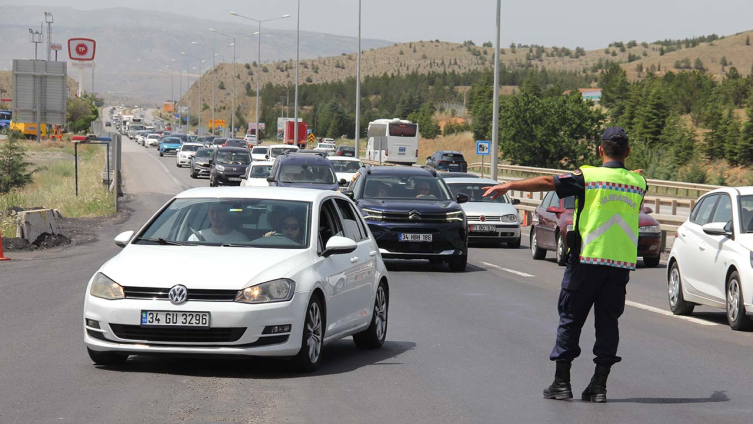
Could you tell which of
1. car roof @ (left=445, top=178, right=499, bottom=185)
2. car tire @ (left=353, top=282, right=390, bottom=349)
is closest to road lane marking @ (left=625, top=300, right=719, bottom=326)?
car tire @ (left=353, top=282, right=390, bottom=349)

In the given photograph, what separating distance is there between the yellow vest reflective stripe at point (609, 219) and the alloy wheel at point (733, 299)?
508 cm

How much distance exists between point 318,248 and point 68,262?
1150 cm

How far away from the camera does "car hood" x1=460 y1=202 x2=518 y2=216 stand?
83.2ft

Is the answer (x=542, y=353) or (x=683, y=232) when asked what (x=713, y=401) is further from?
(x=683, y=232)

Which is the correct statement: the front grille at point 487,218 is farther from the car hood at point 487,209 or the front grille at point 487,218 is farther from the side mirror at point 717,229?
the side mirror at point 717,229

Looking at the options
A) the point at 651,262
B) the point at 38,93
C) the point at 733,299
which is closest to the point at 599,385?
the point at 733,299

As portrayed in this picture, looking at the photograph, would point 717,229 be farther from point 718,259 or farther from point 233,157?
point 233,157

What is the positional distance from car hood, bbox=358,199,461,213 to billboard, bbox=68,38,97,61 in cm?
17776

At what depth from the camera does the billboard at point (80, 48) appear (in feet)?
627

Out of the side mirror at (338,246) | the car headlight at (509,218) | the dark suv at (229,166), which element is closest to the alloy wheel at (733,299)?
the side mirror at (338,246)

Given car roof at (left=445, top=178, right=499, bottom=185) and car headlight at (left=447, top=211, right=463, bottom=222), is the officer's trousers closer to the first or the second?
car headlight at (left=447, top=211, right=463, bottom=222)

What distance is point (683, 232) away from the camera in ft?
47.0

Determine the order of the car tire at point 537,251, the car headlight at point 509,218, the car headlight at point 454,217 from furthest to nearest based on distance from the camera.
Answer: the car headlight at point 509,218
the car tire at point 537,251
the car headlight at point 454,217

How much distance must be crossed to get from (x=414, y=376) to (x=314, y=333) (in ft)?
2.78
